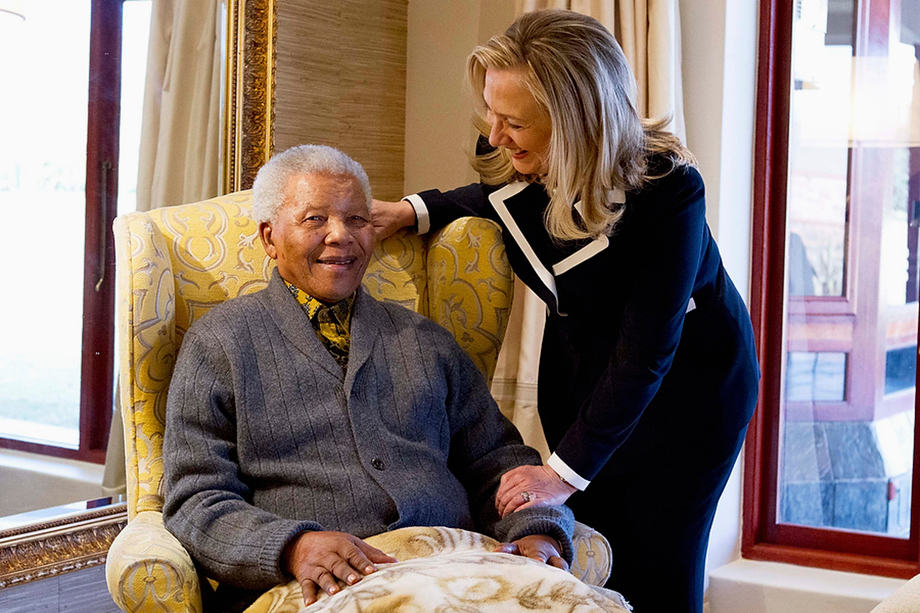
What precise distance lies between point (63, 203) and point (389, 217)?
32.5 inches

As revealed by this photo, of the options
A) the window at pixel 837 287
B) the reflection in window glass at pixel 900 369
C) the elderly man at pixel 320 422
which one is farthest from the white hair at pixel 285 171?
the reflection in window glass at pixel 900 369

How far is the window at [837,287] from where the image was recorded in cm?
263

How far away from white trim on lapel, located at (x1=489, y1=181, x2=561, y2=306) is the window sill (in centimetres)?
135

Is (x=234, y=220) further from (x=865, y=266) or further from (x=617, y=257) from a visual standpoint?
(x=865, y=266)

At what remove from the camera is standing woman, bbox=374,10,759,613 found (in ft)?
5.09

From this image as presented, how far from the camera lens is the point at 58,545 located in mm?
2141

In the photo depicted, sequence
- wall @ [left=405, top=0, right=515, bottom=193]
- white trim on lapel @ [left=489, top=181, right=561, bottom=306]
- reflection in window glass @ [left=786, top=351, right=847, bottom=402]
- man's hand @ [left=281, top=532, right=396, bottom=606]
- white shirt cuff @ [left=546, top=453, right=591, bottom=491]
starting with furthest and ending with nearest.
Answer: wall @ [left=405, top=0, right=515, bottom=193]
reflection in window glass @ [left=786, top=351, right=847, bottom=402]
white trim on lapel @ [left=489, top=181, right=561, bottom=306]
white shirt cuff @ [left=546, top=453, right=591, bottom=491]
man's hand @ [left=281, top=532, right=396, bottom=606]

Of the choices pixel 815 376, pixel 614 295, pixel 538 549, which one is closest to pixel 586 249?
pixel 614 295

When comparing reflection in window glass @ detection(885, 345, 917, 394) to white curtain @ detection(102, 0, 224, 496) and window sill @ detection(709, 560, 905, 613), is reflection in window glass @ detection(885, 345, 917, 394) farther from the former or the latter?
white curtain @ detection(102, 0, 224, 496)

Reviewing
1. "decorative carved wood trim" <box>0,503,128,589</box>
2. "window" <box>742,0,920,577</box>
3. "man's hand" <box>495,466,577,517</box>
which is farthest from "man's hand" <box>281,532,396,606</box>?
"window" <box>742,0,920,577</box>

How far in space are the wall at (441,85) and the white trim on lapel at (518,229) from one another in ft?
3.89

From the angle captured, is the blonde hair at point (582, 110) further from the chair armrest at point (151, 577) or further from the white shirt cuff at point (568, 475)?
the chair armrest at point (151, 577)

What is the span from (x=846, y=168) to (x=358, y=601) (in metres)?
2.17

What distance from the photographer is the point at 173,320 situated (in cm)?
172
